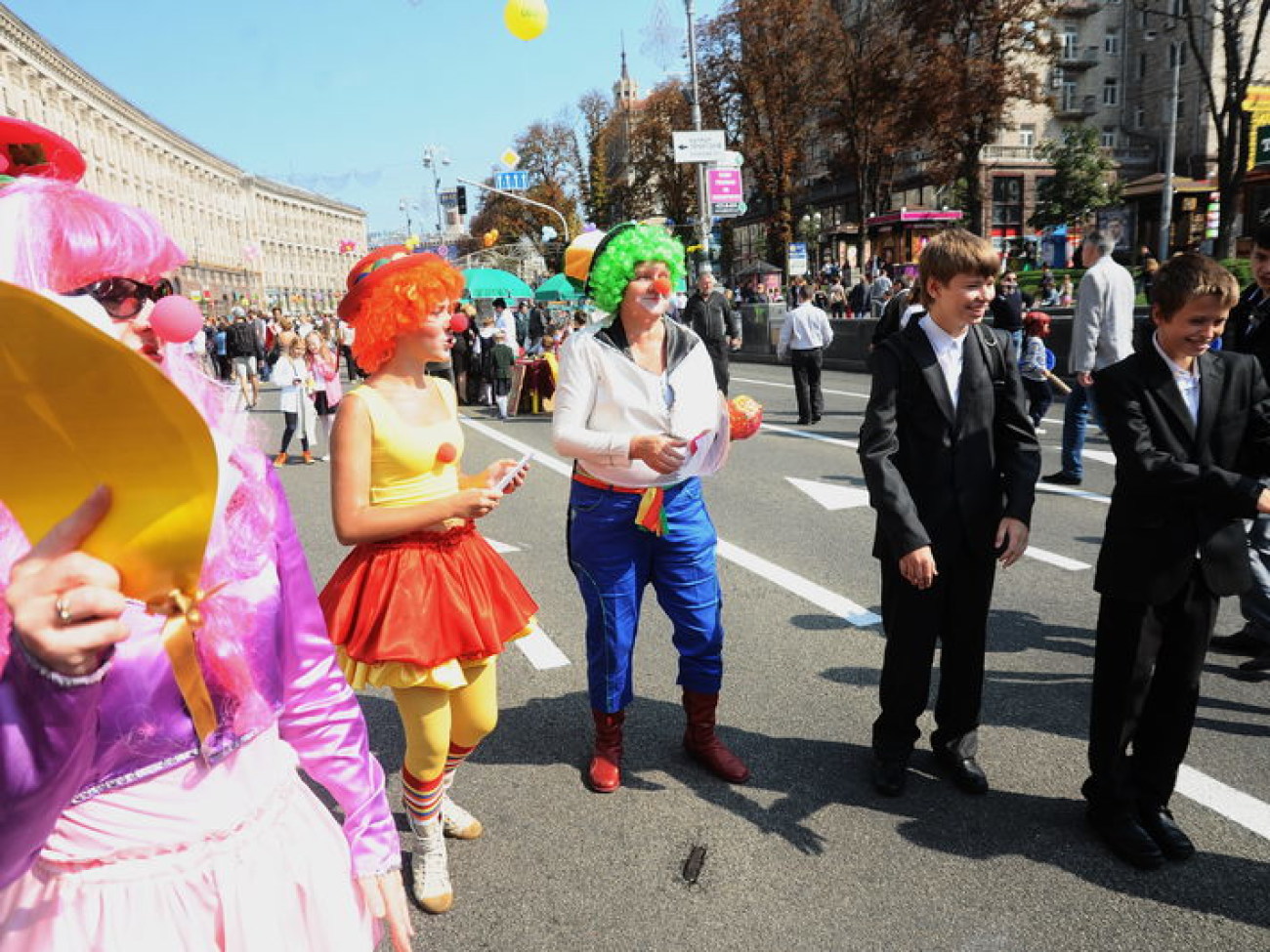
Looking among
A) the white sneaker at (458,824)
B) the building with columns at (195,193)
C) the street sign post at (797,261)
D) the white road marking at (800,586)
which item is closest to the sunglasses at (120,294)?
the white sneaker at (458,824)

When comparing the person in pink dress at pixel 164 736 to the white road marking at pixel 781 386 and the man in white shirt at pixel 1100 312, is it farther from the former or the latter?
the white road marking at pixel 781 386

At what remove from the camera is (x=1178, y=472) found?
2676 mm

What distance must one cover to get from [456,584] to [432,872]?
90 centimetres

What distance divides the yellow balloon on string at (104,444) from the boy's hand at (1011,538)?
9.09 feet

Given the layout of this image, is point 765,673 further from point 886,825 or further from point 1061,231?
point 1061,231

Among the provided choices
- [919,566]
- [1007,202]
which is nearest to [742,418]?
[919,566]

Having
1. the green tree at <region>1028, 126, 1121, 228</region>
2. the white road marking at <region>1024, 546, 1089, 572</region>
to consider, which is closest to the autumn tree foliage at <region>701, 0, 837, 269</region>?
the green tree at <region>1028, 126, 1121, 228</region>

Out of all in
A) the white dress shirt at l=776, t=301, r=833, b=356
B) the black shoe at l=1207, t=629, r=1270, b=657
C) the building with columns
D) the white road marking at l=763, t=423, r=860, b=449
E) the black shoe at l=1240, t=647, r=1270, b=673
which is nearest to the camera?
the black shoe at l=1240, t=647, r=1270, b=673

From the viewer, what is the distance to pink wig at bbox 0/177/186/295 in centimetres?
97

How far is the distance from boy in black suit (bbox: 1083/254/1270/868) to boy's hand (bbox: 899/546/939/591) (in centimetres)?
53

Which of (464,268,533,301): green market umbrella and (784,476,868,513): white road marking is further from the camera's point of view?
(464,268,533,301): green market umbrella

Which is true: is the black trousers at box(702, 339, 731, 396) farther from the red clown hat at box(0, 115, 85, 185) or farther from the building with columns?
the building with columns

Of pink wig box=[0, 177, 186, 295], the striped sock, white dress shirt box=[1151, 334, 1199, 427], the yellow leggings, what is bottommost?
the striped sock

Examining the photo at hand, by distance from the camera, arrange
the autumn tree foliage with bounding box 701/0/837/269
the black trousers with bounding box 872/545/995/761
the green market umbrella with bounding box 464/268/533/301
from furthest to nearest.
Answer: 1. the autumn tree foliage with bounding box 701/0/837/269
2. the green market umbrella with bounding box 464/268/533/301
3. the black trousers with bounding box 872/545/995/761
